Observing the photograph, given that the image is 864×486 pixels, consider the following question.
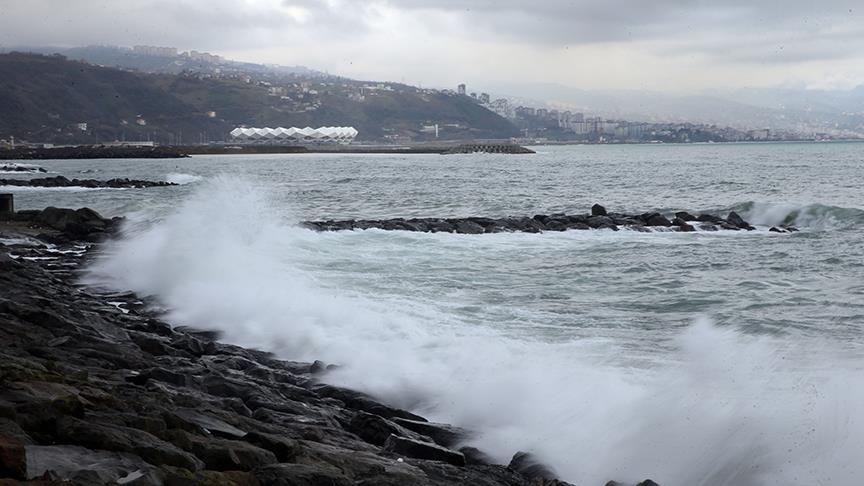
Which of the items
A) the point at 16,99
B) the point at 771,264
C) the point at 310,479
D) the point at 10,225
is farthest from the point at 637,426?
the point at 16,99

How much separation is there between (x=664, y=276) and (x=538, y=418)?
7740mm

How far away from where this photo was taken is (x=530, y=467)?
588cm

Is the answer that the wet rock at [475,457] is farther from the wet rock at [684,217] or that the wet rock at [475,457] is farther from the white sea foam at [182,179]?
the white sea foam at [182,179]

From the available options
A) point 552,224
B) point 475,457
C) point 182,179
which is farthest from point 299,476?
point 182,179

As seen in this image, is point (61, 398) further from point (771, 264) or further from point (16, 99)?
point (16, 99)

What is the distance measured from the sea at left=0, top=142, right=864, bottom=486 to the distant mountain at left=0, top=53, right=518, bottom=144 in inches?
4834

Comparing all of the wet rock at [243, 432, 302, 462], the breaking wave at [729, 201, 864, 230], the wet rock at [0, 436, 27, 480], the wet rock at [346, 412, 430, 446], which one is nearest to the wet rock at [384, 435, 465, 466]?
the wet rock at [346, 412, 430, 446]

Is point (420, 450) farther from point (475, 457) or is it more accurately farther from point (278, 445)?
point (278, 445)

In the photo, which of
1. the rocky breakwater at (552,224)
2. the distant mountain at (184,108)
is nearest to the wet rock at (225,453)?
the rocky breakwater at (552,224)

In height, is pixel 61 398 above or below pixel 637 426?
above

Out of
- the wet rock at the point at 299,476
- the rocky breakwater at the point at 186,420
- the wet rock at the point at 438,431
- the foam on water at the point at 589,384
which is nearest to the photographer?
the rocky breakwater at the point at 186,420

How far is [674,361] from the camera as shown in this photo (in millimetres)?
8188

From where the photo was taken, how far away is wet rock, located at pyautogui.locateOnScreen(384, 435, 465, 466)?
5.70 metres

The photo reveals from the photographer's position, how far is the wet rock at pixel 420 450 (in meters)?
5.70
